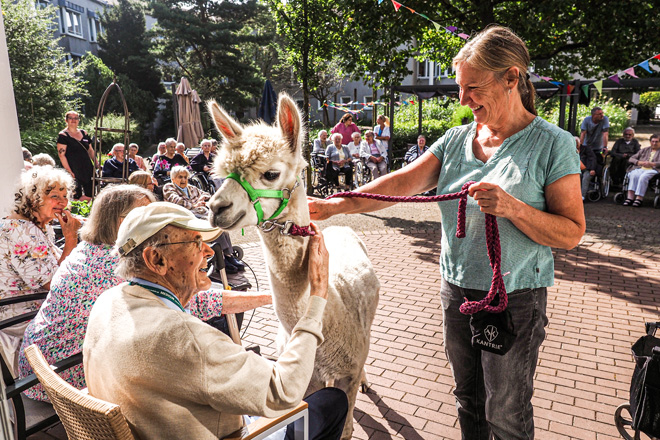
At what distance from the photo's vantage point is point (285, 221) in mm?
1968

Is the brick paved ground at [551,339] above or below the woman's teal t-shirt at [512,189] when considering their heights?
below

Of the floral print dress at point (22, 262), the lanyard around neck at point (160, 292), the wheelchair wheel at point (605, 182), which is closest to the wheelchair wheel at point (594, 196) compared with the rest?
the wheelchair wheel at point (605, 182)

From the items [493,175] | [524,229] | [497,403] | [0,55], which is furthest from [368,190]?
[0,55]

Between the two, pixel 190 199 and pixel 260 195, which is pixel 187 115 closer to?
pixel 190 199

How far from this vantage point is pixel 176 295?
1.58m

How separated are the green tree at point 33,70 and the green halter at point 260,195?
2513cm

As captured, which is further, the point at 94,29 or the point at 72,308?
the point at 94,29

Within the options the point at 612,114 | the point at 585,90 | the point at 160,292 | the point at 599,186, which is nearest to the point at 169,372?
the point at 160,292

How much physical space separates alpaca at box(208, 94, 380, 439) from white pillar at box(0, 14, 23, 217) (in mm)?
2839

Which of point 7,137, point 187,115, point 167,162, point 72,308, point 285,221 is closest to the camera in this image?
point 285,221

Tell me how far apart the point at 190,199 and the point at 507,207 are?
5.99 meters

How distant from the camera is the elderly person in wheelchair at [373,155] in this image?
1253 cm

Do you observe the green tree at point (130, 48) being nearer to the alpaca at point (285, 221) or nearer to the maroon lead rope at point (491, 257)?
the alpaca at point (285, 221)

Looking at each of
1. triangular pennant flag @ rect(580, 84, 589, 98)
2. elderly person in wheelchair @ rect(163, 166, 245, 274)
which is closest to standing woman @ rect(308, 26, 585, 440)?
elderly person in wheelchair @ rect(163, 166, 245, 274)
